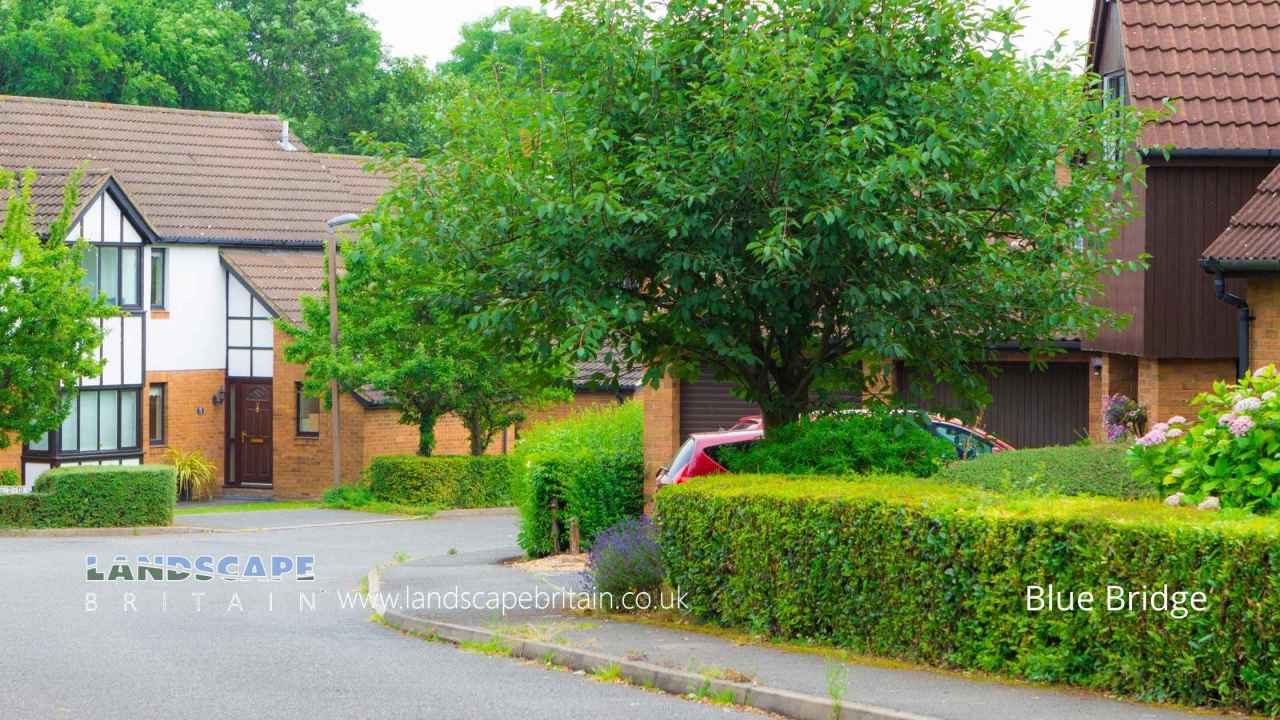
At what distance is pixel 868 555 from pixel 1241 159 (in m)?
10.5

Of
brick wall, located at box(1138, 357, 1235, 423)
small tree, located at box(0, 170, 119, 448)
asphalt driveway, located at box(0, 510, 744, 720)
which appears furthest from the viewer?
small tree, located at box(0, 170, 119, 448)

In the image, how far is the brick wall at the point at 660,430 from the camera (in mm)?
22453

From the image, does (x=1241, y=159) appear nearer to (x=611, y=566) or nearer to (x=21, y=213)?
(x=611, y=566)

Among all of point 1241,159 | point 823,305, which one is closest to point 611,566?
point 823,305

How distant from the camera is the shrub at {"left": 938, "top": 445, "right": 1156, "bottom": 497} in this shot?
14227 mm

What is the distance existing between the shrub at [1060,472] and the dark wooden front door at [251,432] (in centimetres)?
2630

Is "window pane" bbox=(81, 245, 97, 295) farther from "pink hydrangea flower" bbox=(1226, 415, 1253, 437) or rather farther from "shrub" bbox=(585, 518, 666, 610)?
"pink hydrangea flower" bbox=(1226, 415, 1253, 437)

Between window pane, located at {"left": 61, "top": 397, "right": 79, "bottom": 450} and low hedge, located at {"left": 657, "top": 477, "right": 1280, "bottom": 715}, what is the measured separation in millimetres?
25759

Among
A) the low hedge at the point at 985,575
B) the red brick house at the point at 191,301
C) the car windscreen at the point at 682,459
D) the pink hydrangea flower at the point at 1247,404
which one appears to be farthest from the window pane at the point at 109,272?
the pink hydrangea flower at the point at 1247,404

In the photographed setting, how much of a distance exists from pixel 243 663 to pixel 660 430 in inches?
403

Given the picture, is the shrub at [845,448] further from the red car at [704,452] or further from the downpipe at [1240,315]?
the downpipe at [1240,315]

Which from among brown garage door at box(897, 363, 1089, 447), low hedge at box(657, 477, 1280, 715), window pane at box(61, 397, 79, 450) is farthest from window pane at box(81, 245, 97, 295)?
low hedge at box(657, 477, 1280, 715)

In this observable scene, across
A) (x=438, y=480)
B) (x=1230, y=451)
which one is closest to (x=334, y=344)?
(x=438, y=480)

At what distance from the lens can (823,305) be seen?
49.6 ft
